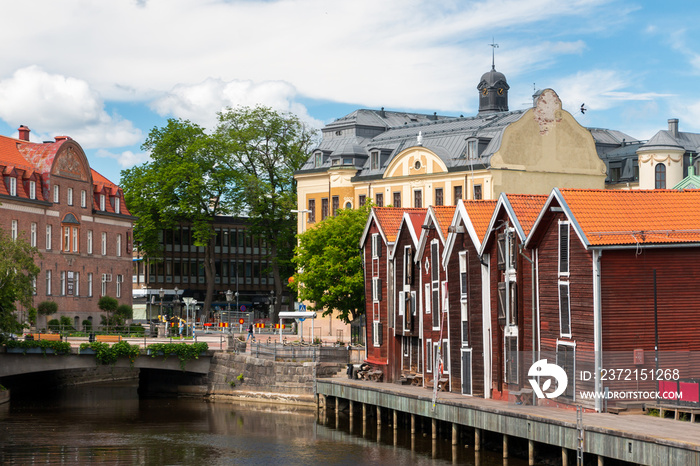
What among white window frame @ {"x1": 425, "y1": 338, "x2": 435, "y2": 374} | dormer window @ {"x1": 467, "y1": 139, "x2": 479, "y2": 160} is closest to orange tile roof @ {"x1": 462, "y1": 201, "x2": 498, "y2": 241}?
white window frame @ {"x1": 425, "y1": 338, "x2": 435, "y2": 374}

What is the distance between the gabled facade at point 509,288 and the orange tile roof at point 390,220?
1493cm

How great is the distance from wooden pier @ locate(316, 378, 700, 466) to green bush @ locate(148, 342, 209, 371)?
18.6m

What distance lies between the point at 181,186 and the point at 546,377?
Result: 69528mm

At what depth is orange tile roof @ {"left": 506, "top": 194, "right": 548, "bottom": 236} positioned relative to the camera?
49062 mm

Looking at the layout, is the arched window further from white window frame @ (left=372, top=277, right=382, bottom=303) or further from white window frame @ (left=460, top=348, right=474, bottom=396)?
white window frame @ (left=460, top=348, right=474, bottom=396)

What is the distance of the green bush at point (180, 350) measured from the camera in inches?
2906

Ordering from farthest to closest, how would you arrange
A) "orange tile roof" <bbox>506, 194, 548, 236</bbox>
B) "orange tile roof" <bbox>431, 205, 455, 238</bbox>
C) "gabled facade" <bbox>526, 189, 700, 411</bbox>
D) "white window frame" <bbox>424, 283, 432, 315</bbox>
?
"white window frame" <bbox>424, 283, 432, 315</bbox> → "orange tile roof" <bbox>431, 205, 455, 238</bbox> → "orange tile roof" <bbox>506, 194, 548, 236</bbox> → "gabled facade" <bbox>526, 189, 700, 411</bbox>

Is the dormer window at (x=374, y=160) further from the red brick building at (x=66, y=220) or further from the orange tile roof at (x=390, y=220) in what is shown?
the orange tile roof at (x=390, y=220)

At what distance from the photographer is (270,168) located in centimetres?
11394

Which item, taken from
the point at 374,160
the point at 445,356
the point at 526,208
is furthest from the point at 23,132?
the point at 526,208

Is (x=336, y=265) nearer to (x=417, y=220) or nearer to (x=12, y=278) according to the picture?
(x=417, y=220)

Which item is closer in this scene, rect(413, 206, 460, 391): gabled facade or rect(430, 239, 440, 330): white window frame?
rect(413, 206, 460, 391): gabled facade

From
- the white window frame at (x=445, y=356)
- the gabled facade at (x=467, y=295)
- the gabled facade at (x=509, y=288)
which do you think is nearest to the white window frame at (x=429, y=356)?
the white window frame at (x=445, y=356)

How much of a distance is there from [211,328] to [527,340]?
56.1 metres
